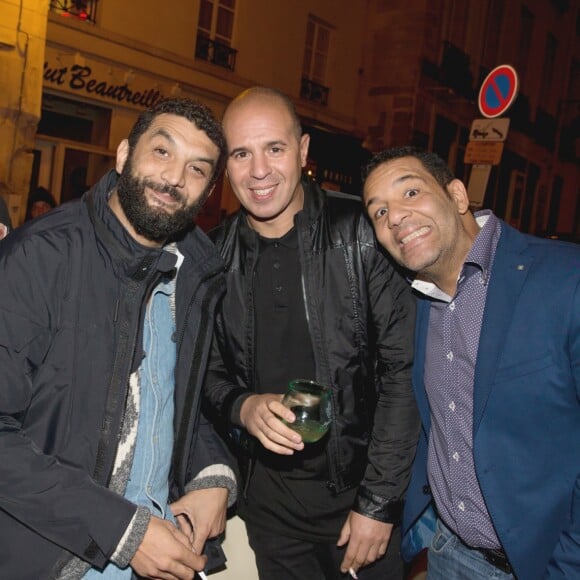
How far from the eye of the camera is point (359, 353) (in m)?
2.62

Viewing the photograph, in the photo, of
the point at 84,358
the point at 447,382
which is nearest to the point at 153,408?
the point at 84,358

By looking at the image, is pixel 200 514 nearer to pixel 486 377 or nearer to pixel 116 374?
pixel 116 374

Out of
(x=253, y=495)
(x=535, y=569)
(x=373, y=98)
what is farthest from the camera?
(x=373, y=98)

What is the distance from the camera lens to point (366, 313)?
2.60 metres

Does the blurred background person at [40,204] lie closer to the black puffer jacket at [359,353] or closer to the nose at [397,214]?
the black puffer jacket at [359,353]

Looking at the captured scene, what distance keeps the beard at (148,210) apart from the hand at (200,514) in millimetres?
1087

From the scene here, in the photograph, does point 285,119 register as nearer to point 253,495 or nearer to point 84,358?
point 84,358

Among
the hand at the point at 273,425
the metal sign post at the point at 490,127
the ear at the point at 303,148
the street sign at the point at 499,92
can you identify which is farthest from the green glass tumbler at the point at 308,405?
the street sign at the point at 499,92

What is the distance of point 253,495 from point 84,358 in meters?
1.36

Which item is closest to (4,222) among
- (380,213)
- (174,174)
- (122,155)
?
Result: (122,155)

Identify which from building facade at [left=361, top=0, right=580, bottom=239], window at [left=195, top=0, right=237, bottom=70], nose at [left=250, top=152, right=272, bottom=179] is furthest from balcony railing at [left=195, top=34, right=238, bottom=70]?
nose at [left=250, top=152, right=272, bottom=179]

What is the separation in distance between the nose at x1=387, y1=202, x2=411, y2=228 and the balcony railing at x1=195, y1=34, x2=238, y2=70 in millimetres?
10927

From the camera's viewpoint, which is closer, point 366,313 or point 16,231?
point 16,231

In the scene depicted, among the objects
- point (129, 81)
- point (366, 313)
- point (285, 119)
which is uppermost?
point (129, 81)
